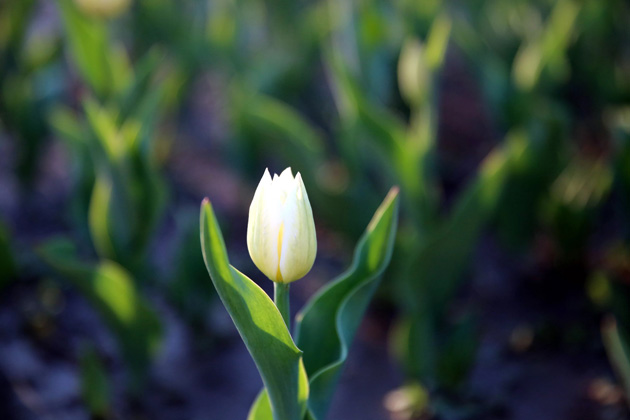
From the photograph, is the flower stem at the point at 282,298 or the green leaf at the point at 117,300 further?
the green leaf at the point at 117,300

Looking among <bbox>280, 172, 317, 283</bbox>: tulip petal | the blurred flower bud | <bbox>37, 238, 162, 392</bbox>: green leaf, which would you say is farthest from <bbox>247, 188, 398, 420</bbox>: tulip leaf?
the blurred flower bud

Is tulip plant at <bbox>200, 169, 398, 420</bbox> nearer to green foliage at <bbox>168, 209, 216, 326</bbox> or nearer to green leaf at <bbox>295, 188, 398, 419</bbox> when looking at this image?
green leaf at <bbox>295, 188, 398, 419</bbox>

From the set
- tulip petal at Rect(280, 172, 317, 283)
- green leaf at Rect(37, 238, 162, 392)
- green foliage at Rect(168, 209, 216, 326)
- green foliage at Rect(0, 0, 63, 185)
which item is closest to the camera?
tulip petal at Rect(280, 172, 317, 283)

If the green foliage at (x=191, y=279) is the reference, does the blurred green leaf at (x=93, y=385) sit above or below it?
below

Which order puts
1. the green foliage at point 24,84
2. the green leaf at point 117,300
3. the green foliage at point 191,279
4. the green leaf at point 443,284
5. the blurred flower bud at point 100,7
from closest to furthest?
the green leaf at point 117,300 → the green leaf at point 443,284 → the green foliage at point 191,279 → the blurred flower bud at point 100,7 → the green foliage at point 24,84

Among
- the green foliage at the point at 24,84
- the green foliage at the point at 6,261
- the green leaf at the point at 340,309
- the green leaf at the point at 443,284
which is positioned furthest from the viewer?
the green foliage at the point at 24,84

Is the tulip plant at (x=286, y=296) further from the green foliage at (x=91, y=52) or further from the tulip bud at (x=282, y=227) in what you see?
the green foliage at (x=91, y=52)

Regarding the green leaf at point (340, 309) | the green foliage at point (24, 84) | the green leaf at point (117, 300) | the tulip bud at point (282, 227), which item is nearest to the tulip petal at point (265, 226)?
the tulip bud at point (282, 227)
